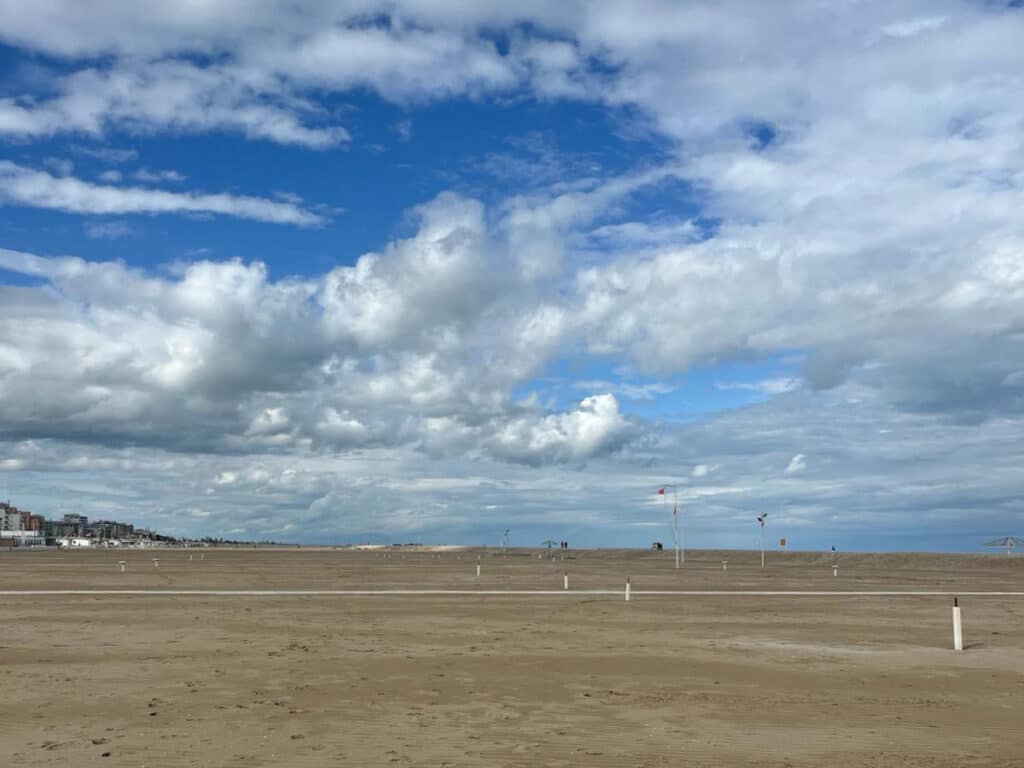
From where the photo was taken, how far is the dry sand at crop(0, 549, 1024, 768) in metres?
13.2

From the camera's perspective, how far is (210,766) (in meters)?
12.1

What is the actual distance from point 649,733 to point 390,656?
32.4 feet

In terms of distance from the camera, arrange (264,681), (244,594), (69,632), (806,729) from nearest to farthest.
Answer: (806,729) → (264,681) → (69,632) → (244,594)

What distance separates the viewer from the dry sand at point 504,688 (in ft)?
43.3

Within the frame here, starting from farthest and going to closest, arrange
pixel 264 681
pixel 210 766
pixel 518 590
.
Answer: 1. pixel 518 590
2. pixel 264 681
3. pixel 210 766

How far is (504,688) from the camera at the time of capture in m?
18.4

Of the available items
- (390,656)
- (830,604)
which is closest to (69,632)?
(390,656)

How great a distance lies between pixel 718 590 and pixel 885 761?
39.3 metres

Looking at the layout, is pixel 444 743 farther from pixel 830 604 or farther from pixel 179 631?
pixel 830 604

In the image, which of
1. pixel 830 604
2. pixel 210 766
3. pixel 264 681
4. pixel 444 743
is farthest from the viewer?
pixel 830 604

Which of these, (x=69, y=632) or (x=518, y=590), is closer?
(x=69, y=632)

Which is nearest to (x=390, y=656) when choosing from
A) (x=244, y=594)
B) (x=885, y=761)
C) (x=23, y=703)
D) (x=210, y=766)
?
(x=23, y=703)

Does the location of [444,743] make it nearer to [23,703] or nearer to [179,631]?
[23,703]

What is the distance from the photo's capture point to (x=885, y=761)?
12.6 metres
